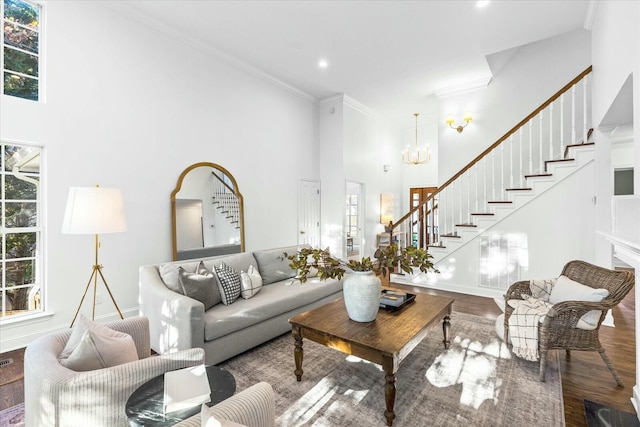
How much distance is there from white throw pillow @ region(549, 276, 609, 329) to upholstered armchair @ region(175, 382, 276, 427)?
2.48 m

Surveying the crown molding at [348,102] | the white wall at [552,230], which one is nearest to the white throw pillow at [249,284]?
the white wall at [552,230]

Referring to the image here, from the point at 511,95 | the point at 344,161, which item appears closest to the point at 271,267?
the point at 344,161

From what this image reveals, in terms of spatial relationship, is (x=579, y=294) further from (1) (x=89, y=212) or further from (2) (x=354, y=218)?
(2) (x=354, y=218)

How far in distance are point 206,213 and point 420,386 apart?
333 centimetres

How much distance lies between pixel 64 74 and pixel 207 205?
6.67 ft

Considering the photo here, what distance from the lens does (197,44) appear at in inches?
164

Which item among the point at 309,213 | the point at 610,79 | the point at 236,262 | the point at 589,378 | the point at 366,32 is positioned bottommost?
the point at 589,378

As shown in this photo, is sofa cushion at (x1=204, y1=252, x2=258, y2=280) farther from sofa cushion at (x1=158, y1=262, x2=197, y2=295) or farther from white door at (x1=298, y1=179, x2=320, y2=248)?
white door at (x1=298, y1=179, x2=320, y2=248)

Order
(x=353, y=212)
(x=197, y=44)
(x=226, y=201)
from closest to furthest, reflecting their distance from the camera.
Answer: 1. (x=197, y=44)
2. (x=226, y=201)
3. (x=353, y=212)

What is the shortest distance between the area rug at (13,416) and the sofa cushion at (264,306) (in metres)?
1.16

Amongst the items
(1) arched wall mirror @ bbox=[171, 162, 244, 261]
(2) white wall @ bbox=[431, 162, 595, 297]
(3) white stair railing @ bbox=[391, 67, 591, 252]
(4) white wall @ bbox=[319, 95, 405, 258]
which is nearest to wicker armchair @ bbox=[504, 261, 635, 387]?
(2) white wall @ bbox=[431, 162, 595, 297]

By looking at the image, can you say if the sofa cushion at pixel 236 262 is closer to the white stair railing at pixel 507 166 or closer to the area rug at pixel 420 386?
the area rug at pixel 420 386

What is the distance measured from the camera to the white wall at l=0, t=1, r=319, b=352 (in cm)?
298

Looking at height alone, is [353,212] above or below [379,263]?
above
